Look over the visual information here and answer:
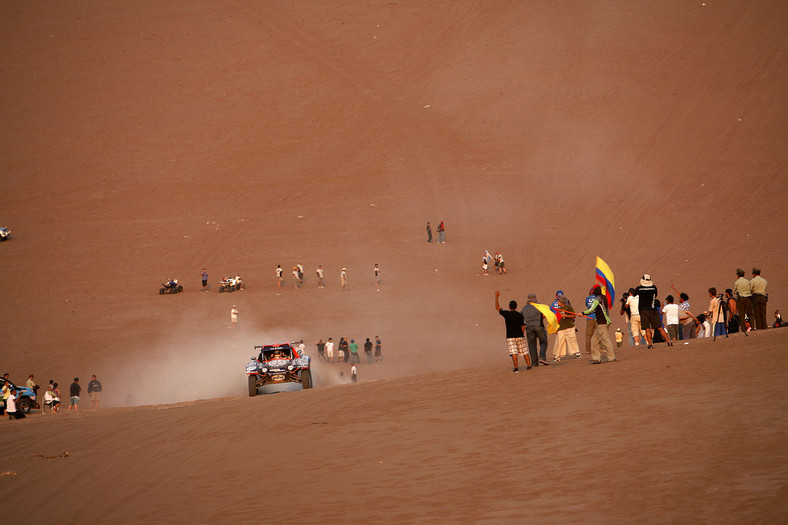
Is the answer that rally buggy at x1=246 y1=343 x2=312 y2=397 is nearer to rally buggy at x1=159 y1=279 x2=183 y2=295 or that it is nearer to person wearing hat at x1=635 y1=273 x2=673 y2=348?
person wearing hat at x1=635 y1=273 x2=673 y2=348

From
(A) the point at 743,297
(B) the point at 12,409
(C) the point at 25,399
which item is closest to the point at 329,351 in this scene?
(C) the point at 25,399

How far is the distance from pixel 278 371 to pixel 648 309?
917 centimetres

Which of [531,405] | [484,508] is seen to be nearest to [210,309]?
[531,405]

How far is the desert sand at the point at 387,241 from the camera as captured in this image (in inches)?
363

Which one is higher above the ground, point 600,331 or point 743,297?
point 743,297

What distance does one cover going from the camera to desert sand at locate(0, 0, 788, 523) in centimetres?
921

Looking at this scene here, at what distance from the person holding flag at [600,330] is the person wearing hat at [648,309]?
5.96 feet

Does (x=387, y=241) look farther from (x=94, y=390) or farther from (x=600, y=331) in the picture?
(x=600, y=331)

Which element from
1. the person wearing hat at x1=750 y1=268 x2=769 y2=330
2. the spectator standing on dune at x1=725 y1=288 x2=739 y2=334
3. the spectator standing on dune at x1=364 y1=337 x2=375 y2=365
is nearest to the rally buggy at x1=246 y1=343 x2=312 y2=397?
the spectator standing on dune at x1=364 y1=337 x2=375 y2=365

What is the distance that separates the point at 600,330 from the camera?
53.9ft

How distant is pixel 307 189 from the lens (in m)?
51.5

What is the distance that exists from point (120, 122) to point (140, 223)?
58.9ft

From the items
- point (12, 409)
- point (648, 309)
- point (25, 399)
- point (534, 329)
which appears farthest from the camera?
point (25, 399)

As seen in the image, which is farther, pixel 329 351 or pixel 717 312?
pixel 329 351
